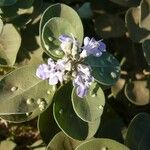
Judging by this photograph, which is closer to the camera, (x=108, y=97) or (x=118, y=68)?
(x=118, y=68)

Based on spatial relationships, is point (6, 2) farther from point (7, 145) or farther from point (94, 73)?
point (7, 145)

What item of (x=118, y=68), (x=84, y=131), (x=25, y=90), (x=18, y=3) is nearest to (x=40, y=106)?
(x=25, y=90)

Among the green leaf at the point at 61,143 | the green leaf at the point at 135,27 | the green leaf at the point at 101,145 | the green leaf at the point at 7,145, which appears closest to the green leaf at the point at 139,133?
the green leaf at the point at 101,145

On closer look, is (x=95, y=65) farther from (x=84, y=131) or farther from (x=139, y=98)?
(x=139, y=98)

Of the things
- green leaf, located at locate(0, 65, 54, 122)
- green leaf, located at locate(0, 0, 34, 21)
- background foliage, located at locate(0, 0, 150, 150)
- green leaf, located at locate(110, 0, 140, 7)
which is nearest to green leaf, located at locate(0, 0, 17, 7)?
background foliage, located at locate(0, 0, 150, 150)

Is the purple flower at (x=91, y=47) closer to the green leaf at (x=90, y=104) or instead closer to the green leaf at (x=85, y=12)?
the green leaf at (x=90, y=104)

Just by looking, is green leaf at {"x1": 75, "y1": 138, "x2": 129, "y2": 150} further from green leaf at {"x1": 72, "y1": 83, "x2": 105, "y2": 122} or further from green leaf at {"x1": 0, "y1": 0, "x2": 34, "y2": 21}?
green leaf at {"x1": 0, "y1": 0, "x2": 34, "y2": 21}
